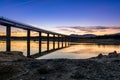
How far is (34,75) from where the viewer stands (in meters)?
9.91

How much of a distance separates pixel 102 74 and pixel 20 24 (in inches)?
1265

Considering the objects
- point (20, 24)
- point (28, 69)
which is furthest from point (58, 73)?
point (20, 24)

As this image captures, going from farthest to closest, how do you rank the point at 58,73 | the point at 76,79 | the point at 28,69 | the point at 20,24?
the point at 20,24 < the point at 28,69 < the point at 58,73 < the point at 76,79

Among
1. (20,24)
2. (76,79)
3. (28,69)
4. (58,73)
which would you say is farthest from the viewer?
(20,24)

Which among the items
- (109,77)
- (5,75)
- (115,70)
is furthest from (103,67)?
(5,75)

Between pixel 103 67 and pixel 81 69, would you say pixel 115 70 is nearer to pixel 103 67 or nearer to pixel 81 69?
pixel 103 67

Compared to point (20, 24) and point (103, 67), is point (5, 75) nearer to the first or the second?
point (103, 67)

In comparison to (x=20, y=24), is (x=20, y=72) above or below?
below

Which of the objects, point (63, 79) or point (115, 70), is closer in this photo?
point (63, 79)

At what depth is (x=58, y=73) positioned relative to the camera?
1007cm

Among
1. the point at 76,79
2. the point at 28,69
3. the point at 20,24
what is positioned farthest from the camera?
the point at 20,24

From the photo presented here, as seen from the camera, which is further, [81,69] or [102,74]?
[81,69]

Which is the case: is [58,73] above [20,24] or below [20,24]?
below

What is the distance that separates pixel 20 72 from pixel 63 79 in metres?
1.90
